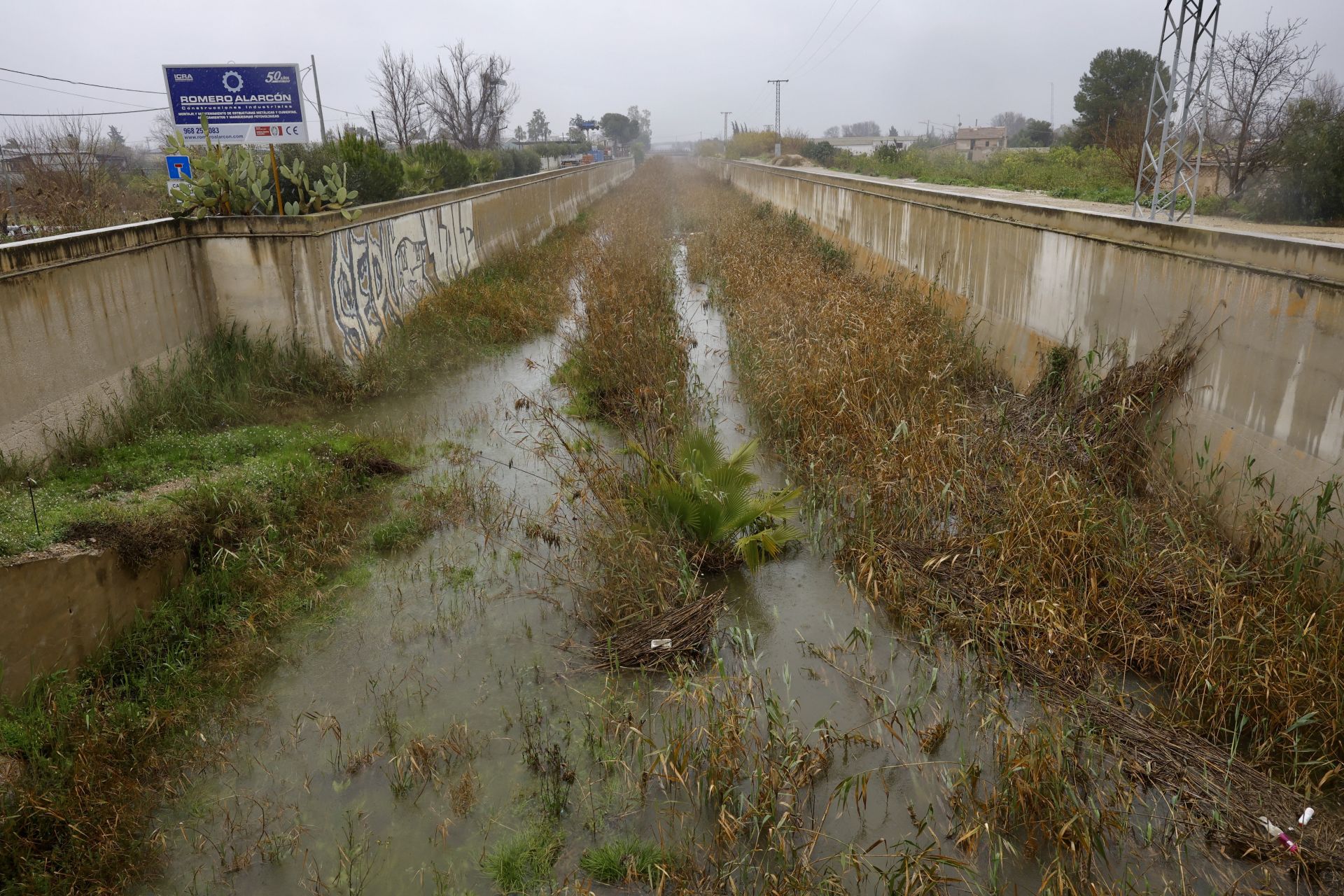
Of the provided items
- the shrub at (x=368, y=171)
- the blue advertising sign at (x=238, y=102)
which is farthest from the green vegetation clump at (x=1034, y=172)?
the blue advertising sign at (x=238, y=102)

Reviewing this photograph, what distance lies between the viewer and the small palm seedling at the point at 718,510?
18.0 feet

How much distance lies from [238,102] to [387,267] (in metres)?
2.26

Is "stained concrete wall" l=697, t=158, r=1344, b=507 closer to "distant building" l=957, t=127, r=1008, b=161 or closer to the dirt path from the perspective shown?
the dirt path

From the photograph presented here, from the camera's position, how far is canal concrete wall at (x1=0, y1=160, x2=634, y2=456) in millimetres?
5676

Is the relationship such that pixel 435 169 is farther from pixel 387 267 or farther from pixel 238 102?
pixel 238 102

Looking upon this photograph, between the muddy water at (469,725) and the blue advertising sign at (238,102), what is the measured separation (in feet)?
20.1

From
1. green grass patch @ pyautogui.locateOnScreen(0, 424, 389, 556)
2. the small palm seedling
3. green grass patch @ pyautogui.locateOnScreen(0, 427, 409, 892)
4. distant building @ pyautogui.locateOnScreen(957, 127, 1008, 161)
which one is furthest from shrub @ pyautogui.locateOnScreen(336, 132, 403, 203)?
distant building @ pyautogui.locateOnScreen(957, 127, 1008, 161)

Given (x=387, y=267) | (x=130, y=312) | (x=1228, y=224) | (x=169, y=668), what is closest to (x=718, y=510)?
(x=169, y=668)

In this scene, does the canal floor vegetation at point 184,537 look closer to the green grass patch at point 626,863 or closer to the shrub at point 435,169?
the green grass patch at point 626,863

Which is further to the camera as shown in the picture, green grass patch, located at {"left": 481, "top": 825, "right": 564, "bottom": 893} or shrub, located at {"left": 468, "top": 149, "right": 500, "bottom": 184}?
shrub, located at {"left": 468, "top": 149, "right": 500, "bottom": 184}

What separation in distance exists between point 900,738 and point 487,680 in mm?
2010

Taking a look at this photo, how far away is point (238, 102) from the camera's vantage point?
9516 millimetres

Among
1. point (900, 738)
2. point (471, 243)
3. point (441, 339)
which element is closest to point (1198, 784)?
point (900, 738)

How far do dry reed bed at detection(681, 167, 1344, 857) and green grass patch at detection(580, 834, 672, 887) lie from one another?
2040 mm
